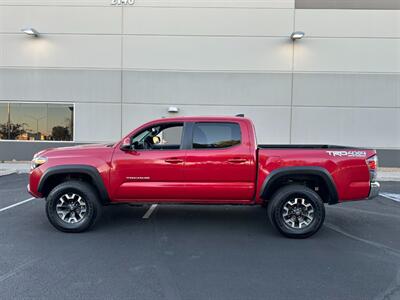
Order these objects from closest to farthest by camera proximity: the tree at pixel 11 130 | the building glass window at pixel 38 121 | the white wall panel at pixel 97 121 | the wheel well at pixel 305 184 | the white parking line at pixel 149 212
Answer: the wheel well at pixel 305 184
the white parking line at pixel 149 212
the white wall panel at pixel 97 121
the building glass window at pixel 38 121
the tree at pixel 11 130

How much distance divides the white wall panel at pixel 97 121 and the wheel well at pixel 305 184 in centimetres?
1029

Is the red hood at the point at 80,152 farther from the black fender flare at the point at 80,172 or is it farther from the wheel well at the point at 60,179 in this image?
the wheel well at the point at 60,179

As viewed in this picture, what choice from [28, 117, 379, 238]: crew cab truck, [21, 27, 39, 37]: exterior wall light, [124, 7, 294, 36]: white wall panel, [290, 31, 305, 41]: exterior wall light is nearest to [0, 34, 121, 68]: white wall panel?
[21, 27, 39, 37]: exterior wall light

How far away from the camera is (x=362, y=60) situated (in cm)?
1380

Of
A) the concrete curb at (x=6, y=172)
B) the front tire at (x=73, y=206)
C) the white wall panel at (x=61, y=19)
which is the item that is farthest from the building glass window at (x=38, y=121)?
the front tire at (x=73, y=206)

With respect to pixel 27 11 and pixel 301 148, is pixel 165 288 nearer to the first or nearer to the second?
pixel 301 148

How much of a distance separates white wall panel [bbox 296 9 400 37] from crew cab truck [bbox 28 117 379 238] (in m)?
10.6

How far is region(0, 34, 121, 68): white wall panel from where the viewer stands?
45.8 ft

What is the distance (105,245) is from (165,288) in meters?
1.61

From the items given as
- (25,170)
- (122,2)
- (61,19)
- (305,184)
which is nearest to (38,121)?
(25,170)

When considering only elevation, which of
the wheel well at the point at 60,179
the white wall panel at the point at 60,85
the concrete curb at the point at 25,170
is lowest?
the concrete curb at the point at 25,170

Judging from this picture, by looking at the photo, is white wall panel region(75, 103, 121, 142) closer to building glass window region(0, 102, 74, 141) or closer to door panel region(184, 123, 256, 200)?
building glass window region(0, 102, 74, 141)

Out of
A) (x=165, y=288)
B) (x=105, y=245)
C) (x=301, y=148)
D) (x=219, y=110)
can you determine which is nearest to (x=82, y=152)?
(x=105, y=245)

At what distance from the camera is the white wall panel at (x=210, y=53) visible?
13828mm
